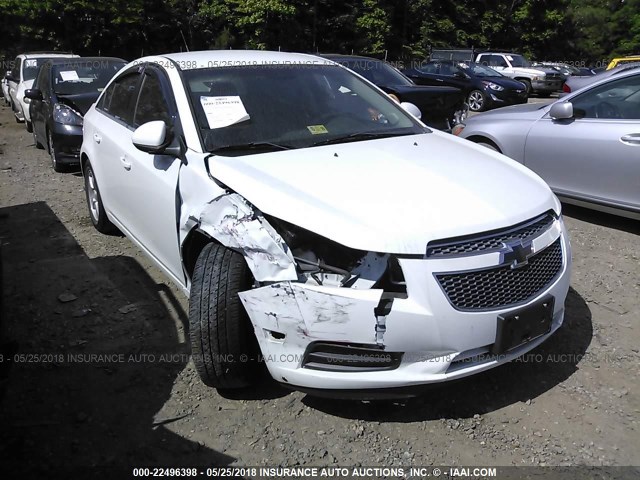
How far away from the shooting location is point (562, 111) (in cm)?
516

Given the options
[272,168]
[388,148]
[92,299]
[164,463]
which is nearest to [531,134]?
[388,148]

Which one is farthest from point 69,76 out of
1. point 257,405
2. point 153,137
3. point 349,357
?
point 349,357

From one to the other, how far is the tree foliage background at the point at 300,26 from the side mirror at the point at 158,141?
32.8 ft

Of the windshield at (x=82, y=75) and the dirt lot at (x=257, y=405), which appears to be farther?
the windshield at (x=82, y=75)

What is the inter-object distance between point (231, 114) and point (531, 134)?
137 inches

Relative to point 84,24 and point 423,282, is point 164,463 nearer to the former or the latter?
point 423,282

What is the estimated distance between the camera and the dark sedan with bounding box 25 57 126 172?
7.42 m

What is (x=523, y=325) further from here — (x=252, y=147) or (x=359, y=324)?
(x=252, y=147)

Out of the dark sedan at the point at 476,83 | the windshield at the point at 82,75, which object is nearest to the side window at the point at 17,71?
the windshield at the point at 82,75

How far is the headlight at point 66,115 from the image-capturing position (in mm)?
7441

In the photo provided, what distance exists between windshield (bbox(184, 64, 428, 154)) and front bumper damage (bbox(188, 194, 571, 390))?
2.60 feet

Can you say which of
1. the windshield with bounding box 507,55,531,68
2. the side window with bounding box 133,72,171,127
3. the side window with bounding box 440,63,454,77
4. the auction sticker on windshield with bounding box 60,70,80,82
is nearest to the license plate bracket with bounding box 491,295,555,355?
the side window with bounding box 133,72,171,127

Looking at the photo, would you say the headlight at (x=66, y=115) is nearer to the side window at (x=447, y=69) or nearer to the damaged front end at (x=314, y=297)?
the damaged front end at (x=314, y=297)

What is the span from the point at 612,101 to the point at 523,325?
3.48 meters
